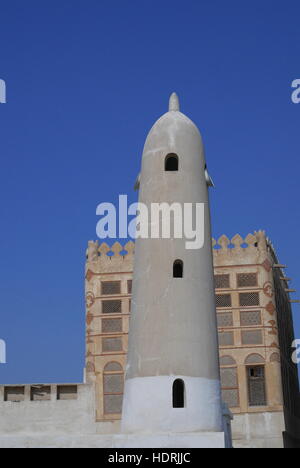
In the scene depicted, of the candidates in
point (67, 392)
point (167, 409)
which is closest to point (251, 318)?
point (67, 392)

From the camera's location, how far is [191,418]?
1577 centimetres

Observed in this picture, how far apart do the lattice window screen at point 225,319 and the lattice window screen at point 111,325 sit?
16.2 feet

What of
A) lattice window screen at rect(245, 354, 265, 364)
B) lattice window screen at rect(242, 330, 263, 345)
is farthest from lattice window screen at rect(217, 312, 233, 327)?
lattice window screen at rect(245, 354, 265, 364)

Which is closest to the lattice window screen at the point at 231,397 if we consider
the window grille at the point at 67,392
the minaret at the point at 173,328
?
the window grille at the point at 67,392

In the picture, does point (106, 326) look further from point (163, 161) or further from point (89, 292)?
point (163, 161)

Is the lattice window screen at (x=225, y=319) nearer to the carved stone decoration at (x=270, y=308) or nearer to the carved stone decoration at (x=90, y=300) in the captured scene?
the carved stone decoration at (x=270, y=308)

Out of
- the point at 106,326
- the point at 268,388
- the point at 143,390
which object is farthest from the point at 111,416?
the point at 143,390

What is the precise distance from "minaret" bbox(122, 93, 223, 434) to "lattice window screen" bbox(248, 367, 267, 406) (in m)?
18.7

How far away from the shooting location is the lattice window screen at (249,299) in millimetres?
35781

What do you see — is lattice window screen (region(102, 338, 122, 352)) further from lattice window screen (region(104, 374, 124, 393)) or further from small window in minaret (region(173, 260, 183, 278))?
small window in minaret (region(173, 260, 183, 278))

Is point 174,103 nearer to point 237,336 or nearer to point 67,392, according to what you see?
point 237,336

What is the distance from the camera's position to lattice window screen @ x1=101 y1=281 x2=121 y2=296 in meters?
36.8

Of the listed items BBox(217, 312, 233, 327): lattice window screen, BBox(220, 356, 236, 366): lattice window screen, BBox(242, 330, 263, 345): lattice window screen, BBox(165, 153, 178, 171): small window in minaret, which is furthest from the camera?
BBox(217, 312, 233, 327): lattice window screen

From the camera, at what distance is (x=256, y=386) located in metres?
34.7
